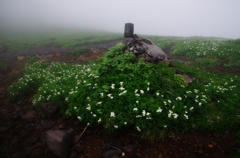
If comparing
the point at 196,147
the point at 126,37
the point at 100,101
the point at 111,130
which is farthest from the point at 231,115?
the point at 126,37

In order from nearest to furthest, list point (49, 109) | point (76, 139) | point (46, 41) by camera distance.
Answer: point (76, 139) < point (49, 109) < point (46, 41)

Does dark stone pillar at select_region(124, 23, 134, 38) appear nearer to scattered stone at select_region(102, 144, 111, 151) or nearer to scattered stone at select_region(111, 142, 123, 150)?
scattered stone at select_region(111, 142, 123, 150)

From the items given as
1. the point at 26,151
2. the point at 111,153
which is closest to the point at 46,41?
the point at 26,151

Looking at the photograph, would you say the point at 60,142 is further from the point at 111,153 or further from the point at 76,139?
the point at 111,153

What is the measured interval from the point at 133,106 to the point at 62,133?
2852mm

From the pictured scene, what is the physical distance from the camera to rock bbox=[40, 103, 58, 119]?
26.9 feet

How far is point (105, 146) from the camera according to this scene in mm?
6195

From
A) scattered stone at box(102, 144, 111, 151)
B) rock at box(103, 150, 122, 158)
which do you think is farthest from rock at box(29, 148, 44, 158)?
rock at box(103, 150, 122, 158)

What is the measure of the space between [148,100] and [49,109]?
4818mm

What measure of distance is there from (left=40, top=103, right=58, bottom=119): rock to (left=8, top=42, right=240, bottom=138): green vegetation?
1.12ft

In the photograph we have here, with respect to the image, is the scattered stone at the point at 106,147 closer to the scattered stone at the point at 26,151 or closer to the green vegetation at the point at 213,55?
the scattered stone at the point at 26,151

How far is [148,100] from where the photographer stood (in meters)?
6.79

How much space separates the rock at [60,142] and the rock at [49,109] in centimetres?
187

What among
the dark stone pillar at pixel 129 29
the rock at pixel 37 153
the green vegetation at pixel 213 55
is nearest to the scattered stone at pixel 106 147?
the rock at pixel 37 153
